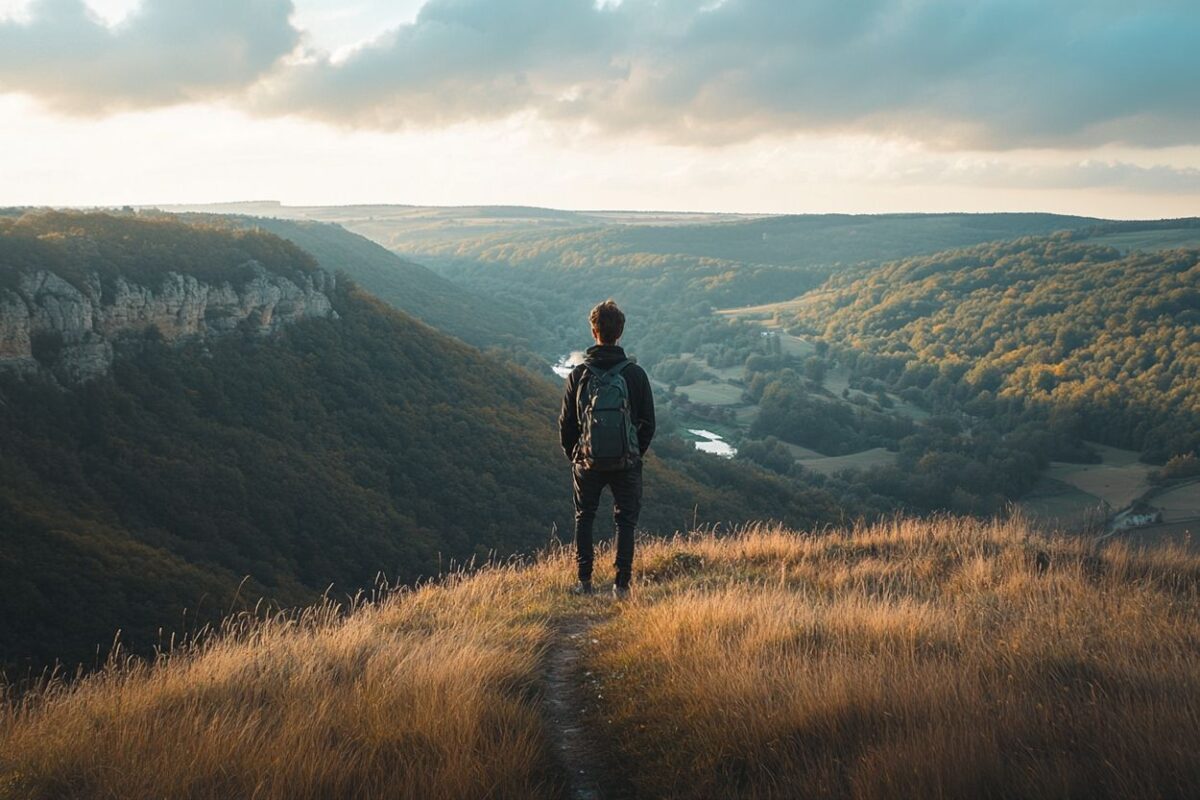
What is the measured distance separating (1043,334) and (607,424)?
140428 mm

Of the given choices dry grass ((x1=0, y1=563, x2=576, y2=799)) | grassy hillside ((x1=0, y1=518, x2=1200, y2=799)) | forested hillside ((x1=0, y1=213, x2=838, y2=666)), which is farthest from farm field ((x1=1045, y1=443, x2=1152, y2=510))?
dry grass ((x1=0, y1=563, x2=576, y2=799))

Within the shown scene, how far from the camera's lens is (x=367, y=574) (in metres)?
39.1

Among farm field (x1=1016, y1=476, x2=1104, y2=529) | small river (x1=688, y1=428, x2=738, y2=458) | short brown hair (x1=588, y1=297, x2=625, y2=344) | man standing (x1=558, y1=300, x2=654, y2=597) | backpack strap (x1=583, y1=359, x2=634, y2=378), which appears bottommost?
small river (x1=688, y1=428, x2=738, y2=458)

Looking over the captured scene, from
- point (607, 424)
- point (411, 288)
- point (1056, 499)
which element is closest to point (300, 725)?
point (607, 424)

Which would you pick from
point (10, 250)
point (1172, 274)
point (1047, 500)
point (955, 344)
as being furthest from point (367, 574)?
point (1172, 274)

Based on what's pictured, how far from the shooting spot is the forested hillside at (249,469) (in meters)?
29.0

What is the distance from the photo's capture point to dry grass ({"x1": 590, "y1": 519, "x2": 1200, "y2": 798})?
9.33 feet

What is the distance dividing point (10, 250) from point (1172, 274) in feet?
508

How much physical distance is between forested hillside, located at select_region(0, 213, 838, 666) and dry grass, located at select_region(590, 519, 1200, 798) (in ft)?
82.7

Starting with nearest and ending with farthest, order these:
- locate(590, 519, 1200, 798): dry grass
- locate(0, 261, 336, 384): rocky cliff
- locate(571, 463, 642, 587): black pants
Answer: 1. locate(590, 519, 1200, 798): dry grass
2. locate(571, 463, 642, 587): black pants
3. locate(0, 261, 336, 384): rocky cliff

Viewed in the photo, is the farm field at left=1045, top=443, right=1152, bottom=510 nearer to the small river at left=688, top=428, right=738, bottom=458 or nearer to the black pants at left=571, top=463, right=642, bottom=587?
the small river at left=688, top=428, right=738, bottom=458

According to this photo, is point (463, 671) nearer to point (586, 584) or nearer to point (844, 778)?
point (844, 778)

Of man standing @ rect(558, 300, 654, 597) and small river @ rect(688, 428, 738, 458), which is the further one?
small river @ rect(688, 428, 738, 458)

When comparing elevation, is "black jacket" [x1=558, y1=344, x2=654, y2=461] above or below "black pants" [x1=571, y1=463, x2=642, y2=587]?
above
